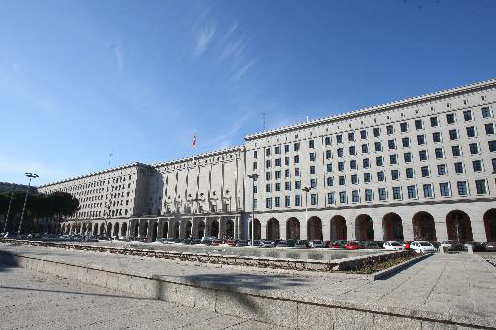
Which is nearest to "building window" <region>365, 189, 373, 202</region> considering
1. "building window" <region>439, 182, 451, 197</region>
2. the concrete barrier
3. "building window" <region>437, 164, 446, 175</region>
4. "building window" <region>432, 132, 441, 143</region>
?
"building window" <region>439, 182, 451, 197</region>

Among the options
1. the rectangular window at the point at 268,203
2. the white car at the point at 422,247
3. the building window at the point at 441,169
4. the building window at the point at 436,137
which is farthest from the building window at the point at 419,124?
the rectangular window at the point at 268,203

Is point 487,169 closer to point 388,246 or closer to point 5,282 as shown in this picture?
point 388,246

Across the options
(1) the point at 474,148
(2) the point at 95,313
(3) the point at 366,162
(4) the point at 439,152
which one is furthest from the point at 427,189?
(2) the point at 95,313

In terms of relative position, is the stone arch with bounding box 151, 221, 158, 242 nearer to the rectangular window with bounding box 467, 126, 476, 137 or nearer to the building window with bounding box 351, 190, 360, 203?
the building window with bounding box 351, 190, 360, 203

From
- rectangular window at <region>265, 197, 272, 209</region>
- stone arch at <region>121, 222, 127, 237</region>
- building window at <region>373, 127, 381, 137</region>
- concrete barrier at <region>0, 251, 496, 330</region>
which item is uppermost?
building window at <region>373, 127, 381, 137</region>

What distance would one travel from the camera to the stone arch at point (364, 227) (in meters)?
54.9

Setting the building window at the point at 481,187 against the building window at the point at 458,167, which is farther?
the building window at the point at 458,167

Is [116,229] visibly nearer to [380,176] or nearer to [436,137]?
[380,176]

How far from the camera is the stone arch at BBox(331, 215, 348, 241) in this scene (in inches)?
2267

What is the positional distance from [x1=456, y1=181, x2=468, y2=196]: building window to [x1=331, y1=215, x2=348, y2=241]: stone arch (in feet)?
63.0

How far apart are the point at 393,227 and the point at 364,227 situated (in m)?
4.97

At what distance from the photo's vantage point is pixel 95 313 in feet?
23.0

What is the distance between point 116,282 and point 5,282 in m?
5.04

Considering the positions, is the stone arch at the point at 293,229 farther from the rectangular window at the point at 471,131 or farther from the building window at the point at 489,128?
the building window at the point at 489,128
